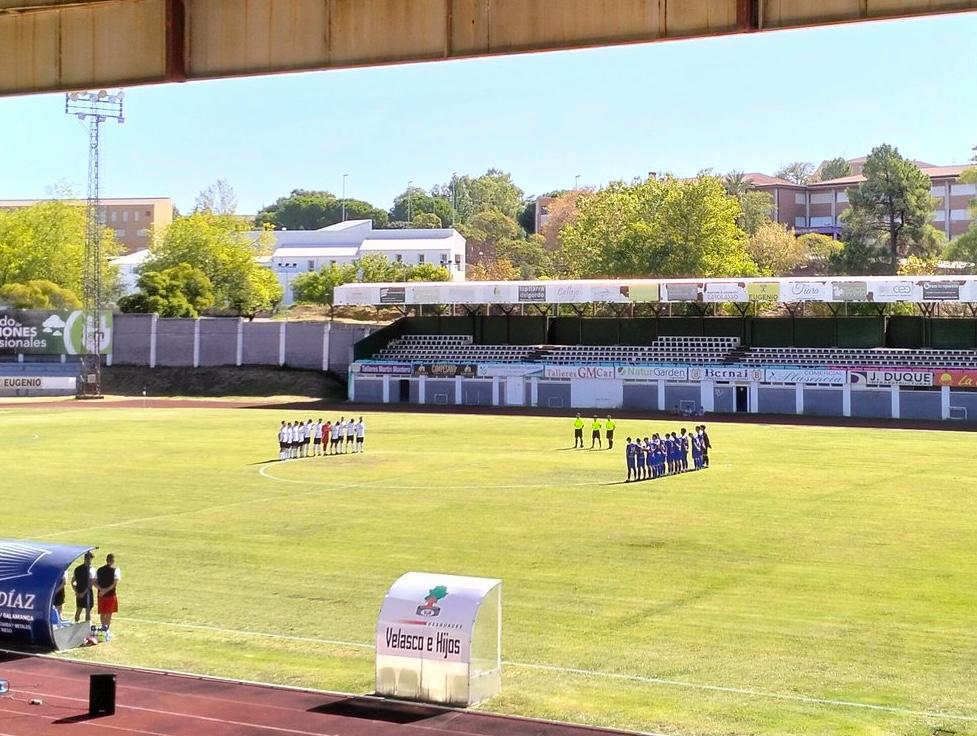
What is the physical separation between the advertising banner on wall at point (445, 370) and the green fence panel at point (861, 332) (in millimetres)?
23252

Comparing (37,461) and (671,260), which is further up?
(671,260)

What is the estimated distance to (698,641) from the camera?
749 inches

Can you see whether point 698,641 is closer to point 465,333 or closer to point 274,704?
point 274,704

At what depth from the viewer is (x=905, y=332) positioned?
74312 millimetres

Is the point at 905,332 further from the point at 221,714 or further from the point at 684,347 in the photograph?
the point at 221,714

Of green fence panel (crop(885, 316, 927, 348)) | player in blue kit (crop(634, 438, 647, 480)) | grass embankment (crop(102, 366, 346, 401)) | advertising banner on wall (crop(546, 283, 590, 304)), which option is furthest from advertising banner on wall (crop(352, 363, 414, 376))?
player in blue kit (crop(634, 438, 647, 480))

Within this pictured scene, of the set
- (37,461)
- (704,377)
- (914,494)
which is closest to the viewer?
(914,494)

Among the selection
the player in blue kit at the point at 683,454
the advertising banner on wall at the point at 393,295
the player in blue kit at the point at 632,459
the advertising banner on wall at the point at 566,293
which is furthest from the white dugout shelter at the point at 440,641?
the advertising banner on wall at the point at 393,295

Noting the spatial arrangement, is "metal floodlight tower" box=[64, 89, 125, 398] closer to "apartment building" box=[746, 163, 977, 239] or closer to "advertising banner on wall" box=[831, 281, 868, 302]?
"advertising banner on wall" box=[831, 281, 868, 302]

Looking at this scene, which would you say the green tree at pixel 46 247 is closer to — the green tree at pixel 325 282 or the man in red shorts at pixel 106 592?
the green tree at pixel 325 282

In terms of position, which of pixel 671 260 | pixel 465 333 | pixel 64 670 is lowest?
pixel 64 670

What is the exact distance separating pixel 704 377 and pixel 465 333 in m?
21.2

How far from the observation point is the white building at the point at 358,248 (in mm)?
138375

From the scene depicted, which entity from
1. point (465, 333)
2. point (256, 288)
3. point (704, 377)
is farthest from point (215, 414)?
point (256, 288)
